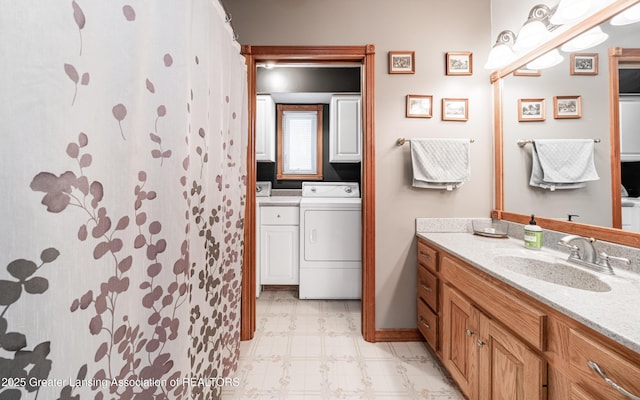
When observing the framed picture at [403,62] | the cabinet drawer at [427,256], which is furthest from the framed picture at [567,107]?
the cabinet drawer at [427,256]

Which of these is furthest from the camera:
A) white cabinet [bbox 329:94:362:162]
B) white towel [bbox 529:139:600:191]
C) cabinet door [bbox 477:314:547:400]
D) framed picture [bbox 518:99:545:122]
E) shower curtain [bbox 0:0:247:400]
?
white cabinet [bbox 329:94:362:162]

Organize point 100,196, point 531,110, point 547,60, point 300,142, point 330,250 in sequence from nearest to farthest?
point 100,196 → point 547,60 → point 531,110 → point 330,250 → point 300,142

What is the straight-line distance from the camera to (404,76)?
188cm

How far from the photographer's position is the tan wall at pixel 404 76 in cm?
188

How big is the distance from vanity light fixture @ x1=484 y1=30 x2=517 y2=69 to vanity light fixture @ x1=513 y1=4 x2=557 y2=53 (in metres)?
0.13

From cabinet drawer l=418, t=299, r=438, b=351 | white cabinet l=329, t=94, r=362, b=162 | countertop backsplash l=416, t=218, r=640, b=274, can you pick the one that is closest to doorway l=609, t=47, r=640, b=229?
countertop backsplash l=416, t=218, r=640, b=274

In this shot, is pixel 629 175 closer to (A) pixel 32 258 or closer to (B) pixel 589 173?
(B) pixel 589 173

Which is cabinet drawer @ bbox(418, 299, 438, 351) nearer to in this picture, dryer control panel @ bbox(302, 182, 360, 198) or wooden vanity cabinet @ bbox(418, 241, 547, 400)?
wooden vanity cabinet @ bbox(418, 241, 547, 400)

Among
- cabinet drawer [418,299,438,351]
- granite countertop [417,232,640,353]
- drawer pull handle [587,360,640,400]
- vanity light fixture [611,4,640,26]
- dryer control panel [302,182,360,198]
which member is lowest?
cabinet drawer [418,299,438,351]

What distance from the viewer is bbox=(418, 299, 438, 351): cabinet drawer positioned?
1574mm

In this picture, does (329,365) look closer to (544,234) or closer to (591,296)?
(591,296)

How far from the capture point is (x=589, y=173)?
1.23m

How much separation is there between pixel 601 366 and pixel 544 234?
0.99m

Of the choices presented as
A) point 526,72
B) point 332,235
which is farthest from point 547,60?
point 332,235
